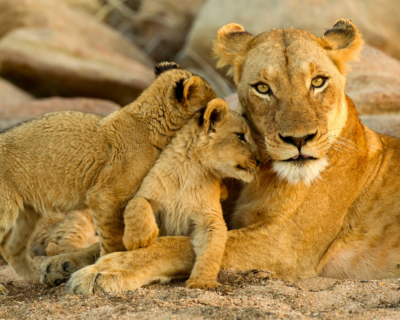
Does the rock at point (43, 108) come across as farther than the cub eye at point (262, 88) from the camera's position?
Yes

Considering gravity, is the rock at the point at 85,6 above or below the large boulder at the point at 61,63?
above

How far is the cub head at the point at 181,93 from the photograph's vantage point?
3691 millimetres

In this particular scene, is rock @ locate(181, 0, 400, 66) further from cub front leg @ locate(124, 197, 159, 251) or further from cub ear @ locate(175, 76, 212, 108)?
cub front leg @ locate(124, 197, 159, 251)

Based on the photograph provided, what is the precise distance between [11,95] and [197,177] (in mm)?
6043

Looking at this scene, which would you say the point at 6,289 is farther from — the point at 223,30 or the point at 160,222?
the point at 223,30

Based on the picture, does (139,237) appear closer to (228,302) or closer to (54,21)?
(228,302)

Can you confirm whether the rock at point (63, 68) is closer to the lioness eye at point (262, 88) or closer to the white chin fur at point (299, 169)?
the lioness eye at point (262, 88)

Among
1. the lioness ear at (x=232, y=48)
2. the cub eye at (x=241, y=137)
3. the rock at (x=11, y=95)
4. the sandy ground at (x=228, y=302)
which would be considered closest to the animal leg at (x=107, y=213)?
the sandy ground at (x=228, y=302)

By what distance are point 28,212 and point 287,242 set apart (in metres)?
1.82

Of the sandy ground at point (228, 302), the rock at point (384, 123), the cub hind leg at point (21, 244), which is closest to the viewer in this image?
the sandy ground at point (228, 302)

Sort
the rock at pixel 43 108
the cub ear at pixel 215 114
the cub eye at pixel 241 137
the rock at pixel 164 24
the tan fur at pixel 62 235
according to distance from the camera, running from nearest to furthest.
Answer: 1. the cub ear at pixel 215 114
2. the cub eye at pixel 241 137
3. the tan fur at pixel 62 235
4. the rock at pixel 43 108
5. the rock at pixel 164 24

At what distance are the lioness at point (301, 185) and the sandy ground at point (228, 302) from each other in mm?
180

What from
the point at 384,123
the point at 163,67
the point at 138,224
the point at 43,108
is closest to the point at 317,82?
the point at 163,67

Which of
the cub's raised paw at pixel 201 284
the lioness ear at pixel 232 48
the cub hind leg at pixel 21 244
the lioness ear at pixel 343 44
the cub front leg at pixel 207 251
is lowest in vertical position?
the cub hind leg at pixel 21 244
